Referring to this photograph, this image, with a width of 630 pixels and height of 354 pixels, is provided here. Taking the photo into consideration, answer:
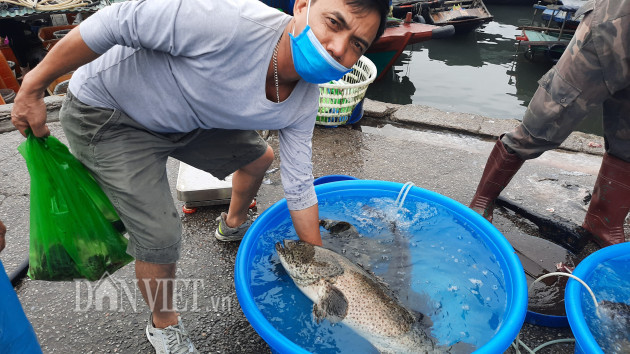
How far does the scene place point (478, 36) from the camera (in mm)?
15164

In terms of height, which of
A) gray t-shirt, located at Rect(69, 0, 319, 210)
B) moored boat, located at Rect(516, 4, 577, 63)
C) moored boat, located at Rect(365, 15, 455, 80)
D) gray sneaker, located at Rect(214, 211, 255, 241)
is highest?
gray t-shirt, located at Rect(69, 0, 319, 210)

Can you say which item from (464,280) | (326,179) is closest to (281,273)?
(326,179)

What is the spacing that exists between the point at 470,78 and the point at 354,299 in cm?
1068

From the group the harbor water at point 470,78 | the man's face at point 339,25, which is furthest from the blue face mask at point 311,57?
the harbor water at point 470,78

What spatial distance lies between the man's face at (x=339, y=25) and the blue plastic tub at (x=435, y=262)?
3.76ft

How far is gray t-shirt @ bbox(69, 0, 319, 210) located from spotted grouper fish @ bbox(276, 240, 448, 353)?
858 mm

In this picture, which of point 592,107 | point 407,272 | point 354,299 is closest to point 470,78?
point 592,107

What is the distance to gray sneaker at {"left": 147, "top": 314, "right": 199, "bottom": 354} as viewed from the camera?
206 cm

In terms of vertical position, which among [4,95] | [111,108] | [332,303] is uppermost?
[111,108]

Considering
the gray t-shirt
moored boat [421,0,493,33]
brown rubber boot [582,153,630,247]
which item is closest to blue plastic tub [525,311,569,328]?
brown rubber boot [582,153,630,247]

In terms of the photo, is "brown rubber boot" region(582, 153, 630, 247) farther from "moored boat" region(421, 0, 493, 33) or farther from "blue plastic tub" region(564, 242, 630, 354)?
"moored boat" region(421, 0, 493, 33)

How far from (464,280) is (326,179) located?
126 centimetres

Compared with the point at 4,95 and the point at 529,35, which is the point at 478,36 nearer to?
the point at 529,35

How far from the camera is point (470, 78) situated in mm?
11328
